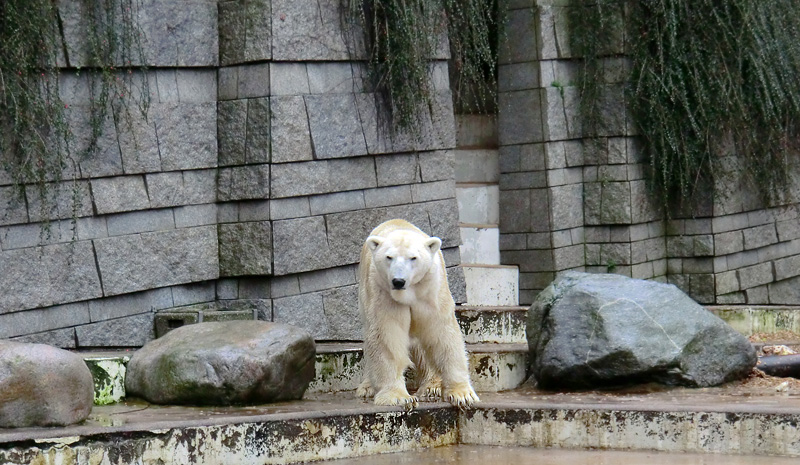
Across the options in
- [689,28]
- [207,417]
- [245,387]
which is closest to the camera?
[207,417]

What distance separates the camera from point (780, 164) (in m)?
9.58

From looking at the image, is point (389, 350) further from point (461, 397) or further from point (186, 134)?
point (186, 134)

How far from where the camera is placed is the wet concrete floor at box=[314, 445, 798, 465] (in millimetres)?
5094

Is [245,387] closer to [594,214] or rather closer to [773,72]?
[594,214]

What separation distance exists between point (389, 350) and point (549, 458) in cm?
90

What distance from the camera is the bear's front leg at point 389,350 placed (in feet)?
18.2

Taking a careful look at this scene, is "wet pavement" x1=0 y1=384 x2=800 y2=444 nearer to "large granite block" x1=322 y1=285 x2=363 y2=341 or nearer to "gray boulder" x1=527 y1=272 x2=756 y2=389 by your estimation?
"gray boulder" x1=527 y1=272 x2=756 y2=389

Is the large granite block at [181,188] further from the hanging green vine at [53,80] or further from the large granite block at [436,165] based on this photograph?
the large granite block at [436,165]

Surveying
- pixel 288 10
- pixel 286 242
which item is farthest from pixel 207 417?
pixel 288 10

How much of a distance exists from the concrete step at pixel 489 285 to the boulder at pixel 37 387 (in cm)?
392

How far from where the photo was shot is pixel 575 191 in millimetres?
9094

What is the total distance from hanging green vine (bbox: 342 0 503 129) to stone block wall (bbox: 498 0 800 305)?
1.15 metres

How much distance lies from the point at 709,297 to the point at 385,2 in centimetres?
381

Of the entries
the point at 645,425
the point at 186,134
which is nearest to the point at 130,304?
the point at 186,134
